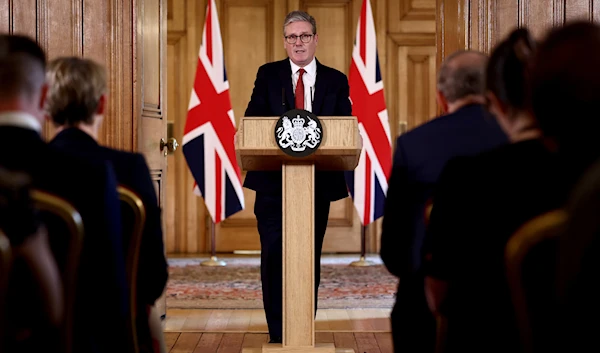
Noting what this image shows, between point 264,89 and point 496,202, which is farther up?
point 264,89

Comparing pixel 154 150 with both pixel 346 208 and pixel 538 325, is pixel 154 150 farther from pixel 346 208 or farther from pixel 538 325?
pixel 346 208

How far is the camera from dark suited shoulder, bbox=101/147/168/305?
185 cm

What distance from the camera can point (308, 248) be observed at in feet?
10.2

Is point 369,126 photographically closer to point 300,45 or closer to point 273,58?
point 273,58

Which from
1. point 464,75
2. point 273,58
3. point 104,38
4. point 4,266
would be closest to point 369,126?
point 273,58

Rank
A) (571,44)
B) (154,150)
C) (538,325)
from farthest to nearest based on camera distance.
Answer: (154,150), (538,325), (571,44)

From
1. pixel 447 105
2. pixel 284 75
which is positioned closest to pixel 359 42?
pixel 284 75

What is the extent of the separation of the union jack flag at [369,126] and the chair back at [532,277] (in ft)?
15.8

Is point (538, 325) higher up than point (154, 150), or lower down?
lower down

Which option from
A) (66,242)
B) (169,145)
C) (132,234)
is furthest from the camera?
(169,145)

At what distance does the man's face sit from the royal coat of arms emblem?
74 cm

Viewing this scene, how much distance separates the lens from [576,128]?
49.5 inches

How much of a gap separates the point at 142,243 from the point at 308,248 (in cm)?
129

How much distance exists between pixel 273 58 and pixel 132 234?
563 cm
